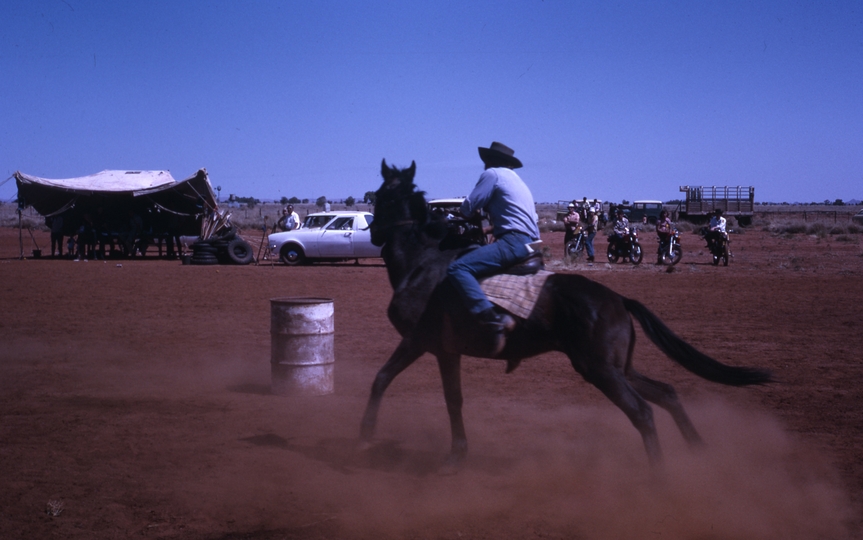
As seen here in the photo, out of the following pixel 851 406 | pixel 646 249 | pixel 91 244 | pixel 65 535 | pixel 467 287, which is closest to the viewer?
pixel 65 535

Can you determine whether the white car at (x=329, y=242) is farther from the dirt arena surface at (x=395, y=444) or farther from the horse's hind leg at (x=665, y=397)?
the horse's hind leg at (x=665, y=397)

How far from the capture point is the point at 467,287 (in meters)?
5.75

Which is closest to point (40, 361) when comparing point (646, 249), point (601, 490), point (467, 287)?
point (467, 287)

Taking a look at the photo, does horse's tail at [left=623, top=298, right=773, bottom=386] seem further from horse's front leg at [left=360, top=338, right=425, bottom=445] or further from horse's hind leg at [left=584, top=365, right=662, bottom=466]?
horse's front leg at [left=360, top=338, right=425, bottom=445]

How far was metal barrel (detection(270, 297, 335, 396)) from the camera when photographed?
816 cm

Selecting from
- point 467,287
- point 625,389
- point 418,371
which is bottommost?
point 418,371

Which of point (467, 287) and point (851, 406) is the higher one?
point (467, 287)

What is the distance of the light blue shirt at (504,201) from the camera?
5.91m

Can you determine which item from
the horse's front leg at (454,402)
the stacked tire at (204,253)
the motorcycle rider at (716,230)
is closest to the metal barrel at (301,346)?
the horse's front leg at (454,402)

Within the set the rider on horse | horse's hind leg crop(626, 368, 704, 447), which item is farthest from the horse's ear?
horse's hind leg crop(626, 368, 704, 447)

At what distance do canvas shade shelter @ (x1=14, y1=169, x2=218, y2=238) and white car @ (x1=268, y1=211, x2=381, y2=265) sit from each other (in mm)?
5624

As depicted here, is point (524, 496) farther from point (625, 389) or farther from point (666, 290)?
point (666, 290)

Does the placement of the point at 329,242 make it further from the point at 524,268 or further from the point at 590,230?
the point at 524,268

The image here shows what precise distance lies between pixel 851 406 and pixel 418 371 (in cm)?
506
